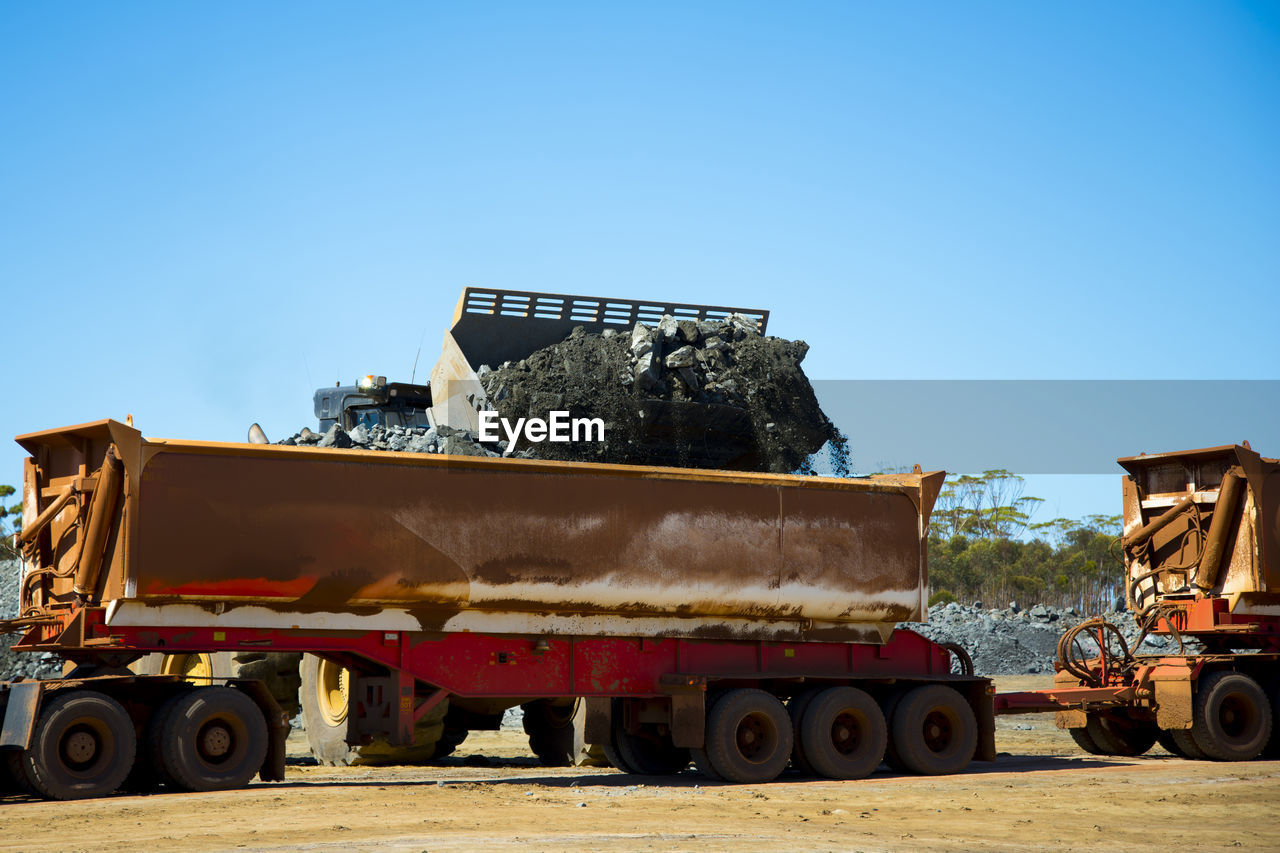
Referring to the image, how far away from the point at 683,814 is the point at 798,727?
11.6 feet

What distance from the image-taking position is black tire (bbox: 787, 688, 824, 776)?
43.3 feet

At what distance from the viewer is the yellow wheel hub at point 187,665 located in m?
13.8

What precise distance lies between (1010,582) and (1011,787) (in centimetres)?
5189

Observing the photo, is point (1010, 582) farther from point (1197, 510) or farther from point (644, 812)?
point (644, 812)

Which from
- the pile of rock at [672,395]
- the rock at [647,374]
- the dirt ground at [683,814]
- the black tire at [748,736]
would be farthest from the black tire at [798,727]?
the rock at [647,374]

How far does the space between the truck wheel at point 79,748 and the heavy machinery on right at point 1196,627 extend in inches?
340

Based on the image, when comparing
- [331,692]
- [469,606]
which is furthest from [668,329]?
[469,606]

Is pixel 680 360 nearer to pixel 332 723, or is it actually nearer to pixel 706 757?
pixel 332 723

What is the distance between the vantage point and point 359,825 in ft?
29.9

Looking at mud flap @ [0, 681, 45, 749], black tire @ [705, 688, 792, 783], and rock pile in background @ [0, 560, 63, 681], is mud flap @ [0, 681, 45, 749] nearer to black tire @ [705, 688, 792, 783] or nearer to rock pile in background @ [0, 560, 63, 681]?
black tire @ [705, 688, 792, 783]

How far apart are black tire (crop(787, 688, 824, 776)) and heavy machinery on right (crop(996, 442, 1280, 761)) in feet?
Answer: 7.79

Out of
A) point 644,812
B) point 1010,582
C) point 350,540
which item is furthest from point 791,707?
point 1010,582

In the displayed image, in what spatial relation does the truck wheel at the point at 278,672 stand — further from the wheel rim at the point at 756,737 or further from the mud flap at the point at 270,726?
the wheel rim at the point at 756,737

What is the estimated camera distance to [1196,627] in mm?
15281
